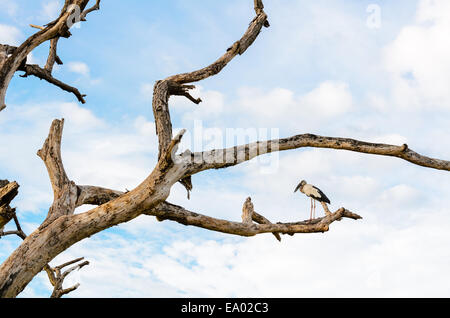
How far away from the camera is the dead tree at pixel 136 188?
21.0 ft

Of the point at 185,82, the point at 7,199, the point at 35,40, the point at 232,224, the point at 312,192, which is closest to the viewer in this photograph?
the point at 7,199

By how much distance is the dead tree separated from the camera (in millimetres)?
6395

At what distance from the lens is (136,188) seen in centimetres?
660

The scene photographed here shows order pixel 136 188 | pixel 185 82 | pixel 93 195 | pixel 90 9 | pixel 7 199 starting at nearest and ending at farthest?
pixel 7 199 → pixel 136 188 → pixel 93 195 → pixel 185 82 → pixel 90 9

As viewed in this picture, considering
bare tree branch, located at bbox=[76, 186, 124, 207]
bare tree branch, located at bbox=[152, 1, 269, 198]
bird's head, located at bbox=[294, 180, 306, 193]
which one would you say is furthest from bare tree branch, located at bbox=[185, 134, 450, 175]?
bird's head, located at bbox=[294, 180, 306, 193]

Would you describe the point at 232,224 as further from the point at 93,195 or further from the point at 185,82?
the point at 185,82

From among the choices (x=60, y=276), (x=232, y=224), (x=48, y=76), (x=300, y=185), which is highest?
(x=48, y=76)

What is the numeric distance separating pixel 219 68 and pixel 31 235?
4696 millimetres

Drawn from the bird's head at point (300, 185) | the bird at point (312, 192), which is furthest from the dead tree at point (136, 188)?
the bird's head at point (300, 185)

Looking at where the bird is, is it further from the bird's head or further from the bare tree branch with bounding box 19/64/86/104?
the bare tree branch with bounding box 19/64/86/104

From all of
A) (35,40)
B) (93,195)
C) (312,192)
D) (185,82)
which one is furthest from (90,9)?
(312,192)

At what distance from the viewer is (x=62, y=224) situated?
6547 mm
